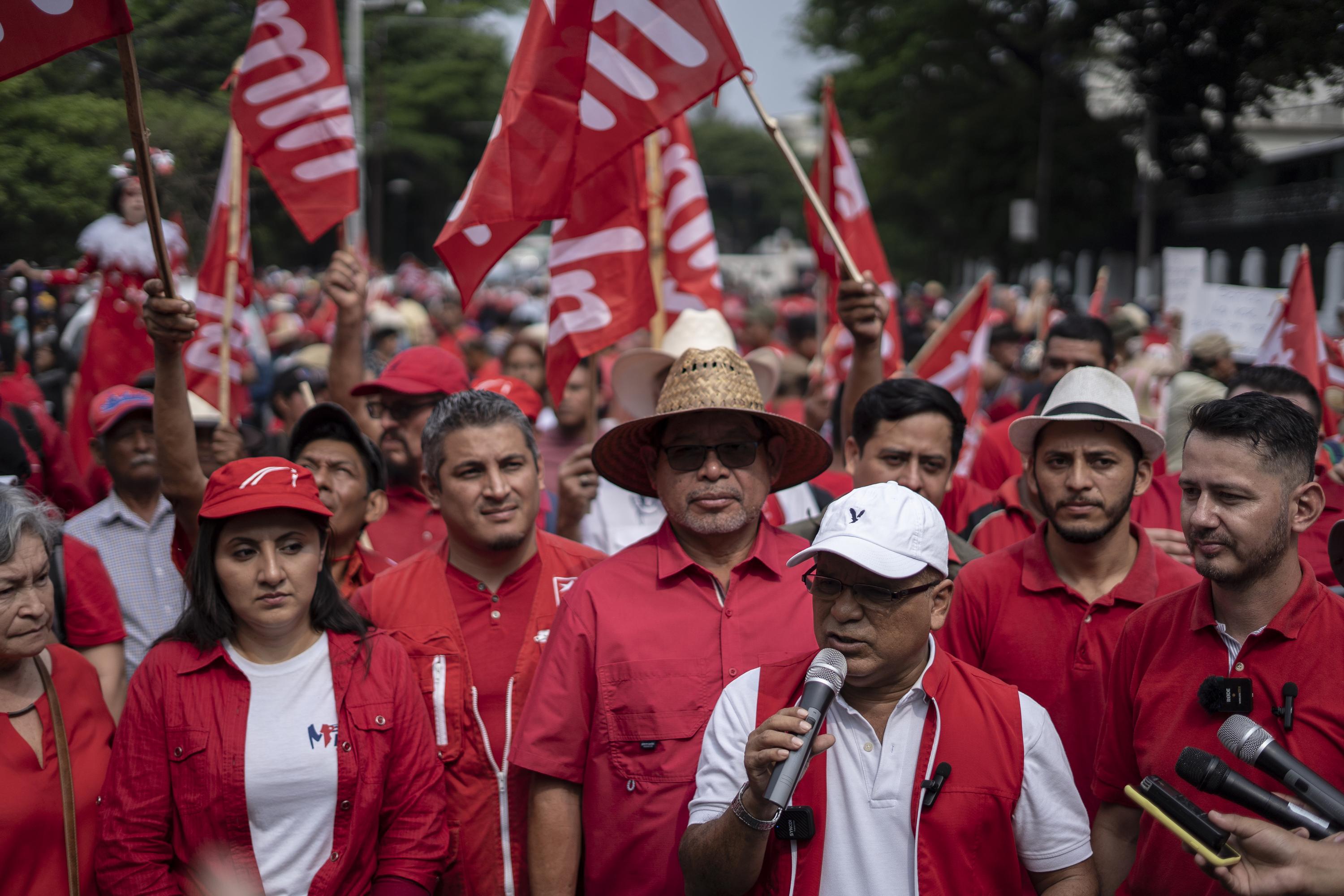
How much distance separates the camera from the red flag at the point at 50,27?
130 inches

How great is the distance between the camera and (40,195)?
19.4 feet

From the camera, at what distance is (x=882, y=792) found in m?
2.74

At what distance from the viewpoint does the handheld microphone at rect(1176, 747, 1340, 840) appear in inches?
92.7

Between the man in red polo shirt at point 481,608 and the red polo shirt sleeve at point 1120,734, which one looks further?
the man in red polo shirt at point 481,608

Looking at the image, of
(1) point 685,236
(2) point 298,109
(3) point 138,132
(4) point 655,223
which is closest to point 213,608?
(3) point 138,132

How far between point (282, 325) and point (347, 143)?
11.2 m

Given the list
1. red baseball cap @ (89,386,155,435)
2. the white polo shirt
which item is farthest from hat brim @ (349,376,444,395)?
A: the white polo shirt

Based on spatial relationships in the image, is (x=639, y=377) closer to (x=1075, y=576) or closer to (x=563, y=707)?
(x=1075, y=576)

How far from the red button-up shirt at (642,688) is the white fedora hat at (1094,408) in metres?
1.06

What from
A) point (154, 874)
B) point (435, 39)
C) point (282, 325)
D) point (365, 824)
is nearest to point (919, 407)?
point (365, 824)

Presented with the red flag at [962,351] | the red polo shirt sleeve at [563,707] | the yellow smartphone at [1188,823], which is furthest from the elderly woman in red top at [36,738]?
the red flag at [962,351]

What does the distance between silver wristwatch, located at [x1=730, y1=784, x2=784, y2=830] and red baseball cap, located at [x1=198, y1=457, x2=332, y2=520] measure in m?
1.49

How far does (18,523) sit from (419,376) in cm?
251

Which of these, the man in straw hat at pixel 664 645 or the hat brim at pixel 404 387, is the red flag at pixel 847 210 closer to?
the hat brim at pixel 404 387
